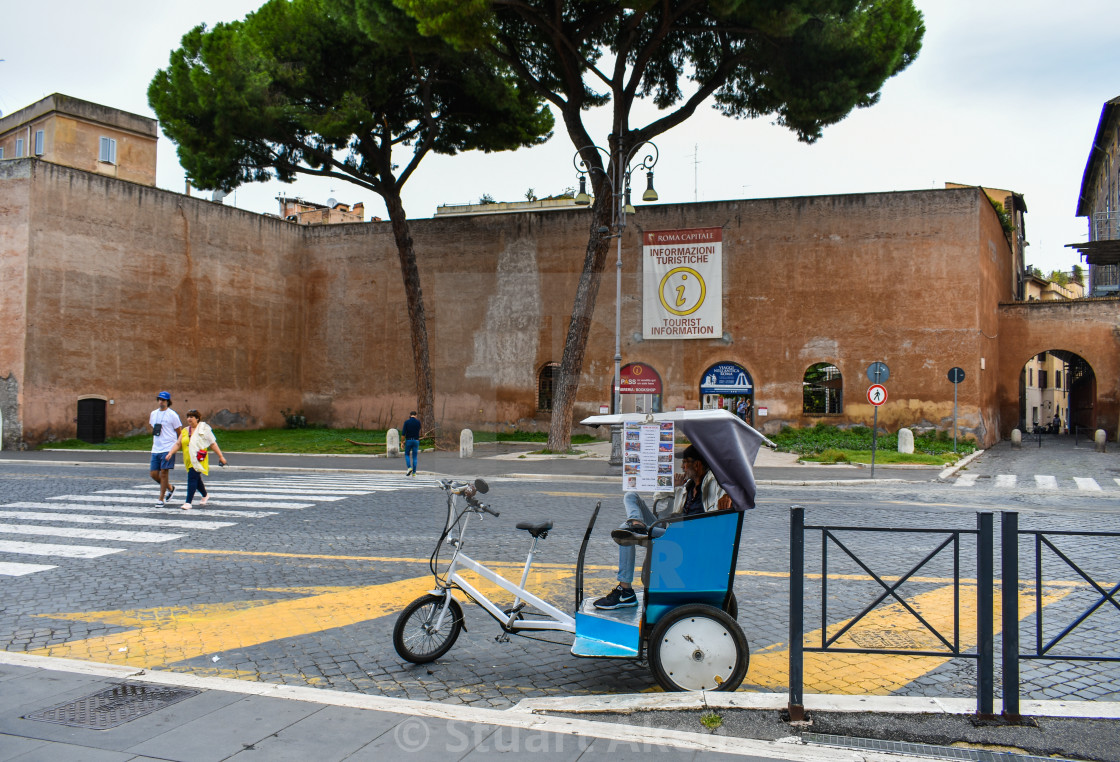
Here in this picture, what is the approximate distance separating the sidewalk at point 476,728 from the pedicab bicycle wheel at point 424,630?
0.63 metres

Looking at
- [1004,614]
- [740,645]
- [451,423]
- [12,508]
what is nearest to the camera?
[1004,614]

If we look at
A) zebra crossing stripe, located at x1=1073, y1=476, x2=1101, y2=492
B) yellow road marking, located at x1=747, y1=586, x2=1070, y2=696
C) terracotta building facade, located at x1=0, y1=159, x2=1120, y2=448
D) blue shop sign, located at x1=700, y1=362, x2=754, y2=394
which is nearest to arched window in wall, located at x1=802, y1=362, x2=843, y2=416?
terracotta building facade, located at x1=0, y1=159, x2=1120, y2=448

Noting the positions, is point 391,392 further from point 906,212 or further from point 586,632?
point 586,632

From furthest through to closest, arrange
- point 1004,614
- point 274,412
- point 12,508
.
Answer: point 274,412, point 12,508, point 1004,614

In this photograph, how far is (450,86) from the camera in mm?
26172

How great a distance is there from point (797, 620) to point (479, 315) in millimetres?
26950

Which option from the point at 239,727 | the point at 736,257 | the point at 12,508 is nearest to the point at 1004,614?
the point at 239,727

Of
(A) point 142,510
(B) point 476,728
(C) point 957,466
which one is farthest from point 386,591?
(C) point 957,466

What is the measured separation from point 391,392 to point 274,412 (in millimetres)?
5287

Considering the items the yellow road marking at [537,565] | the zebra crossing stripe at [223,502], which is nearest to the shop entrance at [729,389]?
the zebra crossing stripe at [223,502]

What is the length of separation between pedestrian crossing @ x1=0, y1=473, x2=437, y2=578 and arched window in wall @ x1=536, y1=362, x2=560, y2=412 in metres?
12.9

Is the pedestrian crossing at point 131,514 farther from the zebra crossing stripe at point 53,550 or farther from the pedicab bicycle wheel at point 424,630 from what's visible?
the pedicab bicycle wheel at point 424,630

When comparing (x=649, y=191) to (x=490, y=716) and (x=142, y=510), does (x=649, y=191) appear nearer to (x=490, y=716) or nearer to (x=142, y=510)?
(x=142, y=510)

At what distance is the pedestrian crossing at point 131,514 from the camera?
9180 millimetres
